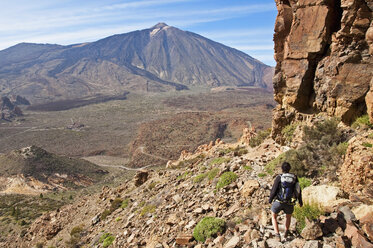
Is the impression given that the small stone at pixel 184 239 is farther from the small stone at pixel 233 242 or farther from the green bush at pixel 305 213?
the green bush at pixel 305 213

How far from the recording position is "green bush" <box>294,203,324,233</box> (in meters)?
6.03

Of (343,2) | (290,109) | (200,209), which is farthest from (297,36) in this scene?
(200,209)

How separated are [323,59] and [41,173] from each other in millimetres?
39630

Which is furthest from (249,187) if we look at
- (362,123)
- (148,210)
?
(148,210)

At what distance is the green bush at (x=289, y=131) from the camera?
12.5 meters

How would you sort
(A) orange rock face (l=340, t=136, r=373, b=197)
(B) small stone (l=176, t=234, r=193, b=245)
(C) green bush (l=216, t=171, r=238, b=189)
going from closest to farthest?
(A) orange rock face (l=340, t=136, r=373, b=197) < (B) small stone (l=176, t=234, r=193, b=245) < (C) green bush (l=216, t=171, r=238, b=189)

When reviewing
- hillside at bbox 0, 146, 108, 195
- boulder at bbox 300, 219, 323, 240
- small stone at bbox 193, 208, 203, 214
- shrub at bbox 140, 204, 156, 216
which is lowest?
hillside at bbox 0, 146, 108, 195

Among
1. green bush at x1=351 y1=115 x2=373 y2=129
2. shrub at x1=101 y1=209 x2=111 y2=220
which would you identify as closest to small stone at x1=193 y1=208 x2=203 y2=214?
green bush at x1=351 y1=115 x2=373 y2=129

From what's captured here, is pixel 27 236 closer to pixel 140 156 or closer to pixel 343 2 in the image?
pixel 343 2

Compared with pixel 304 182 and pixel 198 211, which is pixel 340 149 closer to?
pixel 304 182

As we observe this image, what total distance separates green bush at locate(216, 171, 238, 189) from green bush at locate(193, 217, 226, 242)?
2.55 metres

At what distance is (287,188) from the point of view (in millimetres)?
5820

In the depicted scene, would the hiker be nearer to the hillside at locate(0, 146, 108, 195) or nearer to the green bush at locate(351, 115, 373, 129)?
the green bush at locate(351, 115, 373, 129)

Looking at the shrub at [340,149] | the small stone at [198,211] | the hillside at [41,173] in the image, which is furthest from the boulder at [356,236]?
the hillside at [41,173]
